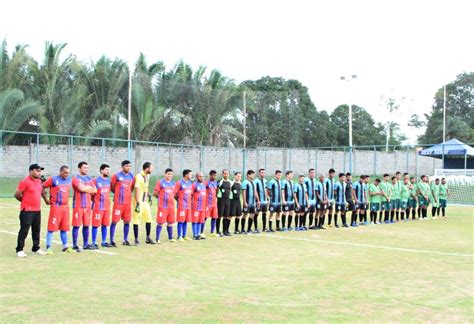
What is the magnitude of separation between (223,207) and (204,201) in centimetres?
85

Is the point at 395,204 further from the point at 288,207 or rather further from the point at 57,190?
the point at 57,190

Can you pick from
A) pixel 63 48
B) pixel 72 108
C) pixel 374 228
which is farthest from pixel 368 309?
pixel 63 48

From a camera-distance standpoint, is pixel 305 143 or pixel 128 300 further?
pixel 305 143

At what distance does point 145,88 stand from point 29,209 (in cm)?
2430

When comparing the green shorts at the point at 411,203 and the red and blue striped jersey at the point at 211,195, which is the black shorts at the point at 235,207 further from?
the green shorts at the point at 411,203

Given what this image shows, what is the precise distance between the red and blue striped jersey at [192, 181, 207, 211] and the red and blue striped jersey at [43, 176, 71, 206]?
353 cm

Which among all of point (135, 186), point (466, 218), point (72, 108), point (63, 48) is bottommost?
point (466, 218)

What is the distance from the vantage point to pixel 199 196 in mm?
13406

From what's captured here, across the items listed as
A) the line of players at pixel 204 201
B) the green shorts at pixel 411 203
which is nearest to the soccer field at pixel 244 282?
the line of players at pixel 204 201

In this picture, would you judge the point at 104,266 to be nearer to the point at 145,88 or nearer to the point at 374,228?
the point at 374,228

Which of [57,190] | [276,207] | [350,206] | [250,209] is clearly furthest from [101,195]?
[350,206]

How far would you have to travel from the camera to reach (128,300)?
6691 mm

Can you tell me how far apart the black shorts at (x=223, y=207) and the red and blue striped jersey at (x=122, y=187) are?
114 inches

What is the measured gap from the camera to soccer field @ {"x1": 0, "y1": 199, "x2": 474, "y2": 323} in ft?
20.2
